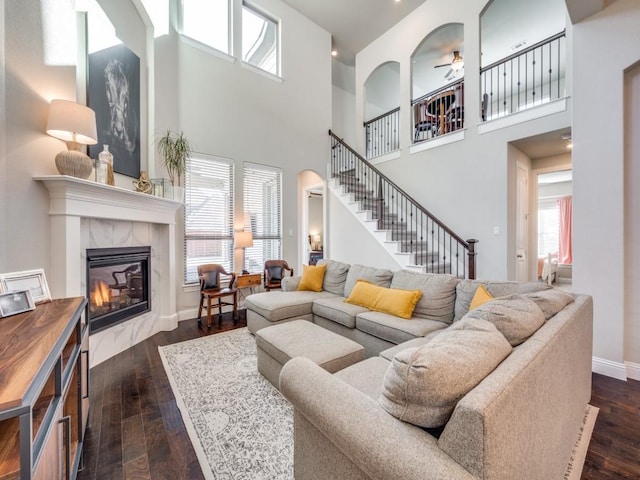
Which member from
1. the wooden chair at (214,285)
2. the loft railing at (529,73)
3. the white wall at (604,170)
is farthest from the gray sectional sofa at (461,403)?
the loft railing at (529,73)

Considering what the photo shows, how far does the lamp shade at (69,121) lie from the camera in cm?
220

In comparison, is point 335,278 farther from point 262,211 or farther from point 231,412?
point 262,211

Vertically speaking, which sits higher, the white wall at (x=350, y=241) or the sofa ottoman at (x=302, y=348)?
the white wall at (x=350, y=241)

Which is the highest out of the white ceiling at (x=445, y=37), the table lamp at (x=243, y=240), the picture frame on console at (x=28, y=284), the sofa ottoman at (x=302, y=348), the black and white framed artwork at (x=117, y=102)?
the white ceiling at (x=445, y=37)

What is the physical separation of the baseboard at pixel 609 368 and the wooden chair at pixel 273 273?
3826 mm

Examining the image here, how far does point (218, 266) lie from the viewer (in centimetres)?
439

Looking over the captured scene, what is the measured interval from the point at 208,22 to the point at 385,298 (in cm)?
521

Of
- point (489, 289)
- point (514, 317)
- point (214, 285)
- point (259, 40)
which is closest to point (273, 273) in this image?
point (214, 285)

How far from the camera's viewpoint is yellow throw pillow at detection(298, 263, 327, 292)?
148 inches

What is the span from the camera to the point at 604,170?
2.54 meters

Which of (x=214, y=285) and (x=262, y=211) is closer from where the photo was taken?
(x=214, y=285)

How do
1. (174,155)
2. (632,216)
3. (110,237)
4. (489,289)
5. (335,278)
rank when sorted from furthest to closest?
1. (174,155)
2. (335,278)
3. (110,237)
4. (632,216)
5. (489,289)

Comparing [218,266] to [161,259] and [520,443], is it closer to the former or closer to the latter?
[161,259]

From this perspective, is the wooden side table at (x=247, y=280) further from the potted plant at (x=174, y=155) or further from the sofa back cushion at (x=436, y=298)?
the sofa back cushion at (x=436, y=298)
